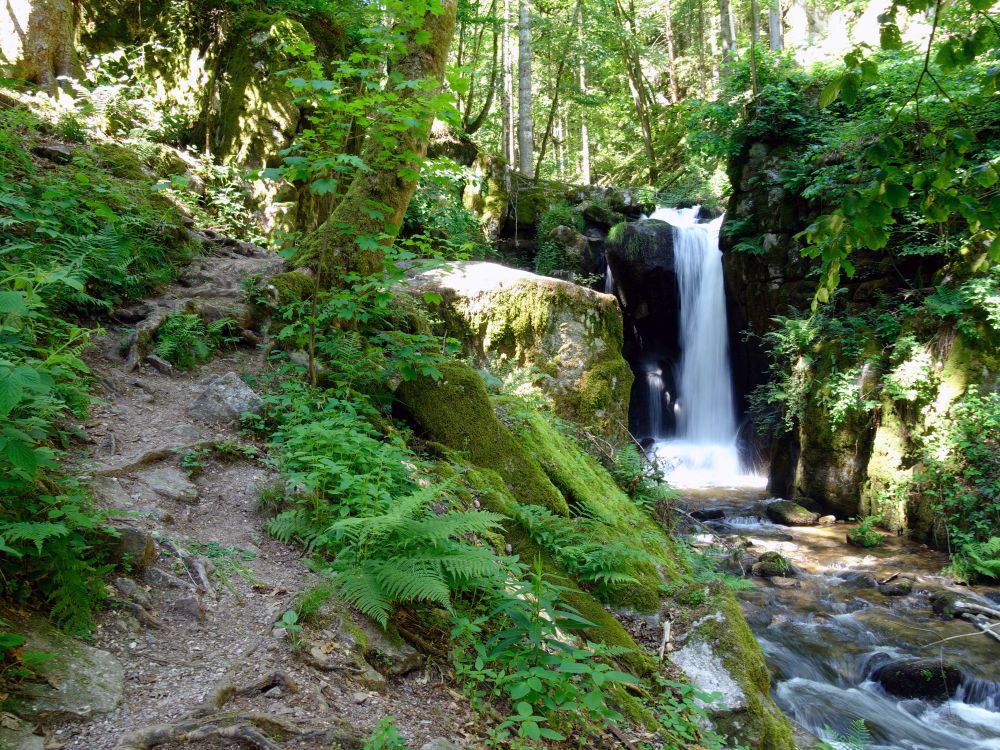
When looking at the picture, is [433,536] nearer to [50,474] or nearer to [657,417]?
[50,474]

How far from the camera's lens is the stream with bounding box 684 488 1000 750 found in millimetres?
5434

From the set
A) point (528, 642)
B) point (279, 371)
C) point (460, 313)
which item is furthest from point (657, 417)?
point (528, 642)

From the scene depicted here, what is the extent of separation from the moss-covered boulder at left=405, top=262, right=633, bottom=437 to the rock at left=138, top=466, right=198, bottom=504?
5.03 meters

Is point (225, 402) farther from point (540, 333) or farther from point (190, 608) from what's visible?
point (540, 333)

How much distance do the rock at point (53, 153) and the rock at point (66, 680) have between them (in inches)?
241

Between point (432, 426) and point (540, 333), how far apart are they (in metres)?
3.90

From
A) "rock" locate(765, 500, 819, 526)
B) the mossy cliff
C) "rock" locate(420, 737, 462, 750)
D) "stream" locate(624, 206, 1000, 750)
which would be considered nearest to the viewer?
"rock" locate(420, 737, 462, 750)

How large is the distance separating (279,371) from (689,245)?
44.6 ft

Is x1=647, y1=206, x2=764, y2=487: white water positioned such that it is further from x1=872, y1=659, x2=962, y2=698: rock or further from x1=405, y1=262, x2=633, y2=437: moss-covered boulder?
x1=872, y1=659, x2=962, y2=698: rock

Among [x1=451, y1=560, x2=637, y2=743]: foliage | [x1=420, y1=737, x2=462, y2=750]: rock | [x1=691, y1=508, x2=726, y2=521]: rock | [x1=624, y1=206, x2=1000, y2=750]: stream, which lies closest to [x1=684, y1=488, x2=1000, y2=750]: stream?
[x1=624, y1=206, x2=1000, y2=750]: stream

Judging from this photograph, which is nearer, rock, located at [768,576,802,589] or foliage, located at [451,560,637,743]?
foliage, located at [451,560,637,743]

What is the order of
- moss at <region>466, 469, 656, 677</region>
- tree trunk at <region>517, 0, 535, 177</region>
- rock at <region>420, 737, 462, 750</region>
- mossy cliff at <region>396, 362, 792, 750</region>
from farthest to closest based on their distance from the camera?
1. tree trunk at <region>517, 0, 535, 177</region>
2. mossy cliff at <region>396, 362, 792, 750</region>
3. moss at <region>466, 469, 656, 677</region>
4. rock at <region>420, 737, 462, 750</region>

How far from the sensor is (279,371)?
14.8ft

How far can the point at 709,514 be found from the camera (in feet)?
35.7
